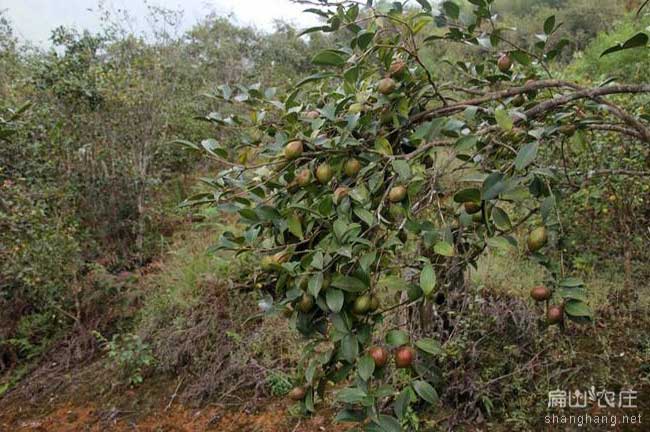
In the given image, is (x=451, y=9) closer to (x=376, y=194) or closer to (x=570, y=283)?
(x=376, y=194)

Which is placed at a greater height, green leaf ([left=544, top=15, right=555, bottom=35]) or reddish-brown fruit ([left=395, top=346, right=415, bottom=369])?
green leaf ([left=544, top=15, right=555, bottom=35])

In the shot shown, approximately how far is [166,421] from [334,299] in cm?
197

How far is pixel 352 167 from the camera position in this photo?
746 mm

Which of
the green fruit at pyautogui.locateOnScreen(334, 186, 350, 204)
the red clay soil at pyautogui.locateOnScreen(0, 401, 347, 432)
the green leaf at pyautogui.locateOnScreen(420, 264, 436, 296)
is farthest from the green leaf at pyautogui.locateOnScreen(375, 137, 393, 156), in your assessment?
the red clay soil at pyautogui.locateOnScreen(0, 401, 347, 432)

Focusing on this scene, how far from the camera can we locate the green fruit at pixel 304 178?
0.74 m

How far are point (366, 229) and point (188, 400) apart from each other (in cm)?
198

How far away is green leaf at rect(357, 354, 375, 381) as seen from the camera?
2.04ft

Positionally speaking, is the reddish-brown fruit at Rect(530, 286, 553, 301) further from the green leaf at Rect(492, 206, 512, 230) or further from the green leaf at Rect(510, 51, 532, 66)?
the green leaf at Rect(510, 51, 532, 66)

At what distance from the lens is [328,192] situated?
75 centimetres

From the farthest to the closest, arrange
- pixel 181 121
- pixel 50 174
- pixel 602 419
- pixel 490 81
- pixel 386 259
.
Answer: pixel 181 121 → pixel 50 174 → pixel 602 419 → pixel 490 81 → pixel 386 259

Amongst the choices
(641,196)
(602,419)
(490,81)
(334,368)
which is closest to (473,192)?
(334,368)

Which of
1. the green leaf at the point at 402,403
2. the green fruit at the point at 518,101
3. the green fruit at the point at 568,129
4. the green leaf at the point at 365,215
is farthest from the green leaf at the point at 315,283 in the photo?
the green fruit at the point at 518,101

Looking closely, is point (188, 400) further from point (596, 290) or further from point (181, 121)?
point (181, 121)

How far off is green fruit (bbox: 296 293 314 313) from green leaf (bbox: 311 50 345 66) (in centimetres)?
36
